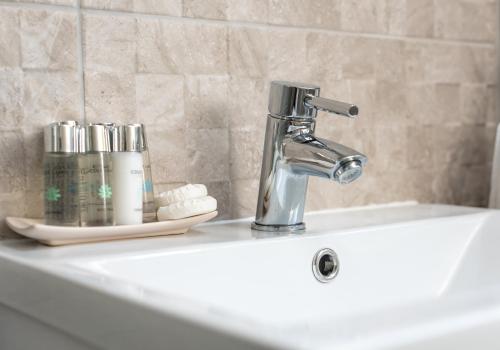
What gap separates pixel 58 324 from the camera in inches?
25.6

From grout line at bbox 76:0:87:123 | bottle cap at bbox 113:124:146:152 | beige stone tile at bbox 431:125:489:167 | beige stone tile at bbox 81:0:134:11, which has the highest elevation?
beige stone tile at bbox 81:0:134:11

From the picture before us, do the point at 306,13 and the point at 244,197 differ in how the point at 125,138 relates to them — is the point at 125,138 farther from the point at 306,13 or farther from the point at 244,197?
the point at 306,13

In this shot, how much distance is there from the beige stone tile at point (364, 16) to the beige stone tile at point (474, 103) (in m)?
0.23

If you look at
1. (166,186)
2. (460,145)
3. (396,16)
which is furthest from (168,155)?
(460,145)

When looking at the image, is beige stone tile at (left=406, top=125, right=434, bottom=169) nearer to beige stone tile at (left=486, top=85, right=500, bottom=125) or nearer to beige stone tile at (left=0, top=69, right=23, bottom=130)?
beige stone tile at (left=486, top=85, right=500, bottom=125)

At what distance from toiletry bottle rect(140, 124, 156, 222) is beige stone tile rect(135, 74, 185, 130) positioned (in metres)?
0.05

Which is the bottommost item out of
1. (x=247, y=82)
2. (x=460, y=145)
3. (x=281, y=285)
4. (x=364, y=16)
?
(x=281, y=285)

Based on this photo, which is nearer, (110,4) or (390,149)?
(110,4)

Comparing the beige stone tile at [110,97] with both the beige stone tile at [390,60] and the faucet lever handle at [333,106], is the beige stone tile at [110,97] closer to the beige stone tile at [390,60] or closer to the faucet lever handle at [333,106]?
the faucet lever handle at [333,106]

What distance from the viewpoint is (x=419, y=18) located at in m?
1.24

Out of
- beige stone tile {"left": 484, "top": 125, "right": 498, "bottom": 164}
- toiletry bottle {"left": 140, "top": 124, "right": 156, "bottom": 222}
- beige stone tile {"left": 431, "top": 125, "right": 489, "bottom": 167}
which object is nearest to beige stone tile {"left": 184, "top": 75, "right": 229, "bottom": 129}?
toiletry bottle {"left": 140, "top": 124, "right": 156, "bottom": 222}

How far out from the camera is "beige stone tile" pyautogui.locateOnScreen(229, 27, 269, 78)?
1006 mm

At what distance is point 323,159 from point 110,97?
0.26 metres

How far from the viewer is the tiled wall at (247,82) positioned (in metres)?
0.85
